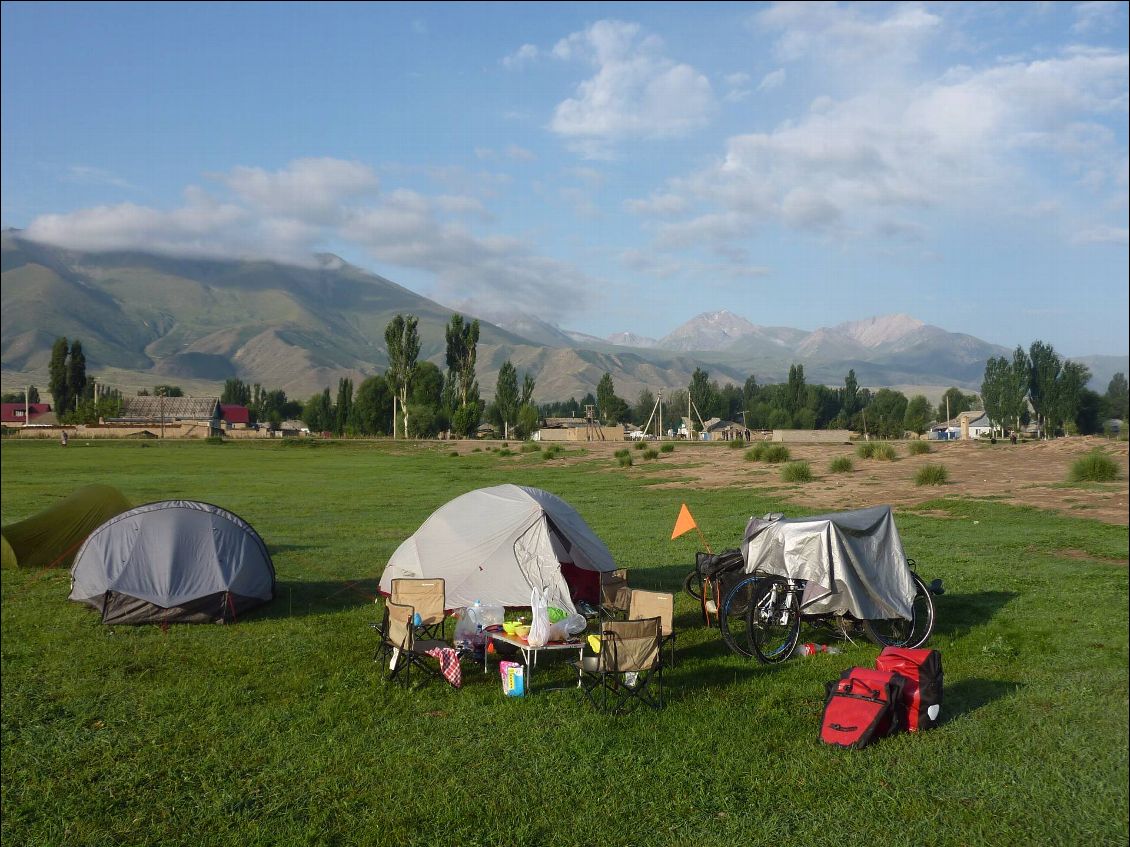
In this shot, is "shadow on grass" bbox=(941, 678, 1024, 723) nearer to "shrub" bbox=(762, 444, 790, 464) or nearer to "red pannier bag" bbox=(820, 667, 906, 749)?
"red pannier bag" bbox=(820, 667, 906, 749)

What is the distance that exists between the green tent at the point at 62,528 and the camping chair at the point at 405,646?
34.4 feet

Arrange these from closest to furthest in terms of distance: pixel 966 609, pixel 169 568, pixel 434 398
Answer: pixel 966 609 < pixel 169 568 < pixel 434 398

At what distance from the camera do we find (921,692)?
23.9 ft

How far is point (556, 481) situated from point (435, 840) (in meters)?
14.5

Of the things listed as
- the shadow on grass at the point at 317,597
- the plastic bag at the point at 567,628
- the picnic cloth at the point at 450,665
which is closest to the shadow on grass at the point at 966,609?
the plastic bag at the point at 567,628

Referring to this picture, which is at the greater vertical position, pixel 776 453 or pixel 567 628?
pixel 776 453

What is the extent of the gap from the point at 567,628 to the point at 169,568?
706 centimetres

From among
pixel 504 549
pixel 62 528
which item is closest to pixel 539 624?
pixel 504 549

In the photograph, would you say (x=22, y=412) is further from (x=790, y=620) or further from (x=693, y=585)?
(x=790, y=620)

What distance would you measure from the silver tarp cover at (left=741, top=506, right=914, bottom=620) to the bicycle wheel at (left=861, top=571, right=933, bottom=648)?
12.7 inches

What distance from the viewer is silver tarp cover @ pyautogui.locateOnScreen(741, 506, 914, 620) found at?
830 cm

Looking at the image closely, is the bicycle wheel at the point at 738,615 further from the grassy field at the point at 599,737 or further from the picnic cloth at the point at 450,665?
the picnic cloth at the point at 450,665

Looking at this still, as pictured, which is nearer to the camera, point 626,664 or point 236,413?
point 626,664

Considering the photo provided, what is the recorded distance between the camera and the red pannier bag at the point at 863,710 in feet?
23.2
